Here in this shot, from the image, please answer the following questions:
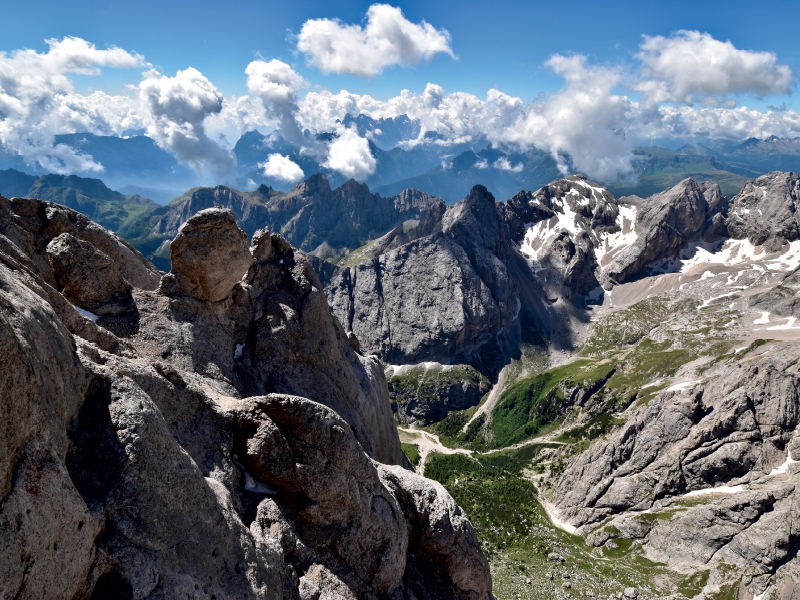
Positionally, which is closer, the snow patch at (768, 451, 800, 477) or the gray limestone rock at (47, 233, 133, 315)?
the gray limestone rock at (47, 233, 133, 315)

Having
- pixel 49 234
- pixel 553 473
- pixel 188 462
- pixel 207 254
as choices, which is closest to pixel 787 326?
pixel 553 473

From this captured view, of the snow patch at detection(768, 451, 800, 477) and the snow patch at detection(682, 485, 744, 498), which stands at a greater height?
the snow patch at detection(768, 451, 800, 477)

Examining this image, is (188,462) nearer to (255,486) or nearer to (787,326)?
(255,486)

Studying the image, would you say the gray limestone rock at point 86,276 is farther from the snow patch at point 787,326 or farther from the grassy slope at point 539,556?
the snow patch at point 787,326

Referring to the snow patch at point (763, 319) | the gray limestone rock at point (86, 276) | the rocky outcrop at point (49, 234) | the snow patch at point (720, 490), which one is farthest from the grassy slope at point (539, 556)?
the snow patch at point (763, 319)

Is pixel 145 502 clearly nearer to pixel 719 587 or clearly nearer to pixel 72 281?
pixel 72 281

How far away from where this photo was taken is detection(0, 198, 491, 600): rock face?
43.6ft

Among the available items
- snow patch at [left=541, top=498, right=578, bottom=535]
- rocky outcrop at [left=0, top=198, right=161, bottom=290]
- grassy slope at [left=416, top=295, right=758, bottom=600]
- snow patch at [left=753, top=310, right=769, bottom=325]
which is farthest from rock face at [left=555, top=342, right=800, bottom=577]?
snow patch at [left=753, top=310, right=769, bottom=325]

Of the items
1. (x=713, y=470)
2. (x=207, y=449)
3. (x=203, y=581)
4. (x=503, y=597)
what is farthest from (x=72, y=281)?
(x=713, y=470)

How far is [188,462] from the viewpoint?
61.4ft

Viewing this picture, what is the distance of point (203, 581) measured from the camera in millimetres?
17109

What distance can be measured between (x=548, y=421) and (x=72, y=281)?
176256 millimetres

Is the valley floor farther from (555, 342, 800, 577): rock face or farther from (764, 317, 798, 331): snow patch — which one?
(555, 342, 800, 577): rock face

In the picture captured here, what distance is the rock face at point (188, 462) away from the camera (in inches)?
523
